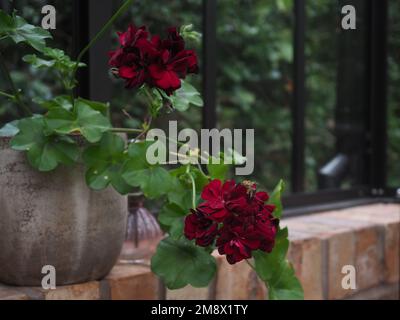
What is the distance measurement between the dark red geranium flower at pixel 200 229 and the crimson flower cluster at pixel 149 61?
0.68 feet

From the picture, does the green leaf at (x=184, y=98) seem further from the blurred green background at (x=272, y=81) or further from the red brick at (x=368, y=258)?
the blurred green background at (x=272, y=81)

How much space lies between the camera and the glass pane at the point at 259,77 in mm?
3803

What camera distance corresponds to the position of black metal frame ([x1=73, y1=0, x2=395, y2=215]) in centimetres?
133

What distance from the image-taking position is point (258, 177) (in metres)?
4.12

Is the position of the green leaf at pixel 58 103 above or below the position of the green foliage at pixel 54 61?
below

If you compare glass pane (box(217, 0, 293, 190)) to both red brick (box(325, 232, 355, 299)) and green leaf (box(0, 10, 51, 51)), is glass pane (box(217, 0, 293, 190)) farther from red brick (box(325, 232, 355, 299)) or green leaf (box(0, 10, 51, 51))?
green leaf (box(0, 10, 51, 51))

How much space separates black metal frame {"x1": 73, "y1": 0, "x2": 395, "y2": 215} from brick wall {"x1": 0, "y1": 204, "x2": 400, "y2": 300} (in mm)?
88

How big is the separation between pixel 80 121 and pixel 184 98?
0.65 ft

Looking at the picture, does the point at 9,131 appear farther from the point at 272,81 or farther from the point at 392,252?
the point at 272,81

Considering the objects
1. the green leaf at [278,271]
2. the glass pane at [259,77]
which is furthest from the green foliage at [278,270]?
the glass pane at [259,77]

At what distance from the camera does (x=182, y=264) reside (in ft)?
3.22

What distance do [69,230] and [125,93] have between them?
1773mm

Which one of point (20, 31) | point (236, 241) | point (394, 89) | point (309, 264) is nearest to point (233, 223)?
point (236, 241)
